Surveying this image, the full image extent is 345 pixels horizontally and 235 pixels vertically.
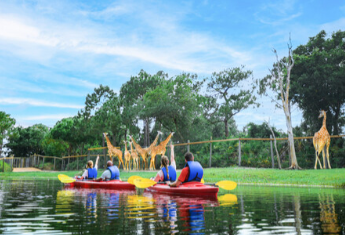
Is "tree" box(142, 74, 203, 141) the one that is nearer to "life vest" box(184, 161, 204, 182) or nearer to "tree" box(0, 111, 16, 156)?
"tree" box(0, 111, 16, 156)

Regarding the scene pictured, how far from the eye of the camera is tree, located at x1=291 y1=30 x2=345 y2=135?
24.7m

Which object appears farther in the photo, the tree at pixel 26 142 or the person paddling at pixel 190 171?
the tree at pixel 26 142

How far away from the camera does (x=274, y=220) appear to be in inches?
217

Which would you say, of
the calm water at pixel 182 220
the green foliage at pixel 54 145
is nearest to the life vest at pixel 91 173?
the calm water at pixel 182 220

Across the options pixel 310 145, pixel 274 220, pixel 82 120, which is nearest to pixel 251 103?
pixel 310 145

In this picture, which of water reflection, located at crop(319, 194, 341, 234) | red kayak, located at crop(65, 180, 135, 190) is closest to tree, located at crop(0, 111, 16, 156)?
red kayak, located at crop(65, 180, 135, 190)

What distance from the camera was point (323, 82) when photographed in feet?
82.1

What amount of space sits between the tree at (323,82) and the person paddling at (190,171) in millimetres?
18225

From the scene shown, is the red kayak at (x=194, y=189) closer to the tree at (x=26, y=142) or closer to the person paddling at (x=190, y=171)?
the person paddling at (x=190, y=171)

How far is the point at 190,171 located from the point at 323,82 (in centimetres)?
1918

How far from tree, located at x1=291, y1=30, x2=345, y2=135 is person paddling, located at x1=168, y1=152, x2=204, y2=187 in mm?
18225

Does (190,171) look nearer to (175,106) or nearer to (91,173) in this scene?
(91,173)

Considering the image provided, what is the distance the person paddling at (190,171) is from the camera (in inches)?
380

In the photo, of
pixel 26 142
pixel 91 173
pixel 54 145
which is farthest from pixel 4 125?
pixel 91 173
